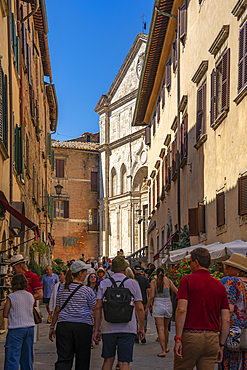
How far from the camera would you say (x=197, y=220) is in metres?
14.7

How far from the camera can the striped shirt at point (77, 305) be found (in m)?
5.91

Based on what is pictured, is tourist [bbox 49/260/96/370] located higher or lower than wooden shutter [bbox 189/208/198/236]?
lower

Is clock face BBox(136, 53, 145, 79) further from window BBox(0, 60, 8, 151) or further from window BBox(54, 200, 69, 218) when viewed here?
window BBox(0, 60, 8, 151)

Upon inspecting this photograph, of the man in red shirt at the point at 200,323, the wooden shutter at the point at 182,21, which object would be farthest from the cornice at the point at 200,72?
the man in red shirt at the point at 200,323

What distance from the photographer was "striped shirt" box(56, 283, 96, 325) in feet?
19.4

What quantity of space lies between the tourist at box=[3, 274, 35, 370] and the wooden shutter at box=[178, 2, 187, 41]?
13.4 m

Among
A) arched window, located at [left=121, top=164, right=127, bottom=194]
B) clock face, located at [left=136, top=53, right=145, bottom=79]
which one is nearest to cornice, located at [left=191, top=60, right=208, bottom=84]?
clock face, located at [left=136, top=53, right=145, bottom=79]

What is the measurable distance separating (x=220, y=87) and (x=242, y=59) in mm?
2432

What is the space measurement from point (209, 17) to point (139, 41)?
29.7m

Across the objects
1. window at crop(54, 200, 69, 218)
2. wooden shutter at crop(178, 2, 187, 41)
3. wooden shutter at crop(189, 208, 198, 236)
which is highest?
wooden shutter at crop(178, 2, 187, 41)

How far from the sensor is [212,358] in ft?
16.0

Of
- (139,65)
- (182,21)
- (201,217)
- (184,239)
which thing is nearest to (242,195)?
(201,217)

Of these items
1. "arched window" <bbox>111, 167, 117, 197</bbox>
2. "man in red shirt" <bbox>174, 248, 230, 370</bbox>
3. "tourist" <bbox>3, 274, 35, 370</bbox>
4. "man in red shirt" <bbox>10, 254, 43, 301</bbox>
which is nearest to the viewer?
"man in red shirt" <bbox>174, 248, 230, 370</bbox>

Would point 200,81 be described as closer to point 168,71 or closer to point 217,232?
point 217,232
